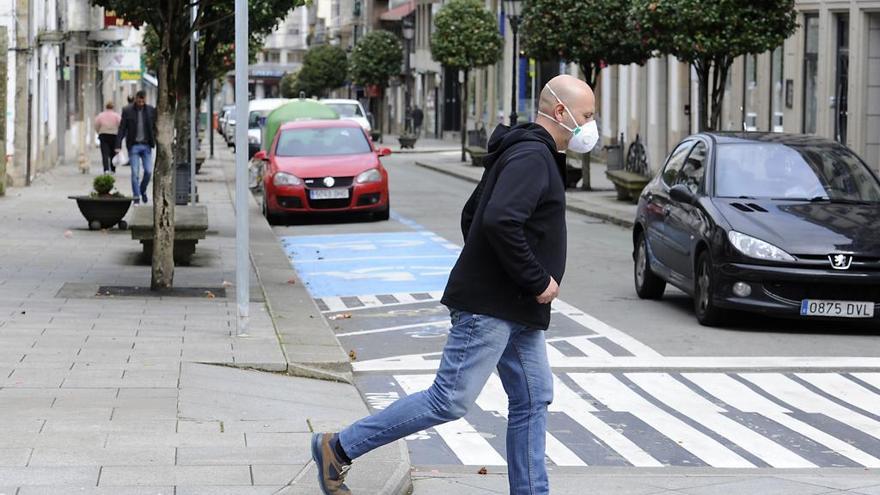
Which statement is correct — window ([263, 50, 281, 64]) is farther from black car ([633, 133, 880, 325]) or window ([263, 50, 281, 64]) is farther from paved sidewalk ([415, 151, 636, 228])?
black car ([633, 133, 880, 325])

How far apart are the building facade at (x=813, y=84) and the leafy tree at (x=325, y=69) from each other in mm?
71026

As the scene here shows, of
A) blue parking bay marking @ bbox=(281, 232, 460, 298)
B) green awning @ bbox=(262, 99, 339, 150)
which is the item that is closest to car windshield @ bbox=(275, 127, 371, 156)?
blue parking bay marking @ bbox=(281, 232, 460, 298)

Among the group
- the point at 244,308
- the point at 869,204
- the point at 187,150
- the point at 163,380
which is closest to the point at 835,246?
the point at 869,204

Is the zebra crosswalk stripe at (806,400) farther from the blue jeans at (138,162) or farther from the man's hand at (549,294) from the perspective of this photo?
the blue jeans at (138,162)

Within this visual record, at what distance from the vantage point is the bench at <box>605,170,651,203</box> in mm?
29969

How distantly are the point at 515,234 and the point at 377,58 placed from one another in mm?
81911

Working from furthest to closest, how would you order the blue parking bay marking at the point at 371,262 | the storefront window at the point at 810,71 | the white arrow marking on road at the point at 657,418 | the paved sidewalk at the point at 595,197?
the storefront window at the point at 810,71 < the paved sidewalk at the point at 595,197 < the blue parking bay marking at the point at 371,262 < the white arrow marking on road at the point at 657,418

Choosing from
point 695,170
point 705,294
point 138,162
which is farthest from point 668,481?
point 138,162

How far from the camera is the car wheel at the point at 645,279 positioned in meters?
15.5

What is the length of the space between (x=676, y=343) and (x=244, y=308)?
3.10 metres

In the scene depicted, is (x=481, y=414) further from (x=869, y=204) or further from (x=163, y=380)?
(x=869, y=204)

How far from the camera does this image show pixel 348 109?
168 feet

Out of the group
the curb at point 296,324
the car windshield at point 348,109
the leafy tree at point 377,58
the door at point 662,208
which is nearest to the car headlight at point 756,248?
the door at point 662,208

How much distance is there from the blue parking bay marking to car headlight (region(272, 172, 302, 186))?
86.0 inches
